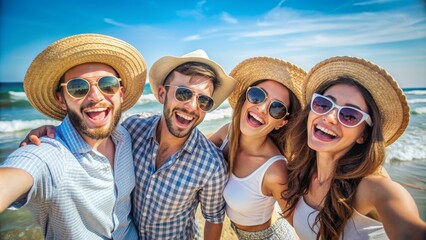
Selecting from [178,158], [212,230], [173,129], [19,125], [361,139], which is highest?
[361,139]

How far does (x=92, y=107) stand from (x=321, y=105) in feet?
7.29

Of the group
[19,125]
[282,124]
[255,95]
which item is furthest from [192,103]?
[19,125]

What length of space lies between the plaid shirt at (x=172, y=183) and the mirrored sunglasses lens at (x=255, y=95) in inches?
30.6

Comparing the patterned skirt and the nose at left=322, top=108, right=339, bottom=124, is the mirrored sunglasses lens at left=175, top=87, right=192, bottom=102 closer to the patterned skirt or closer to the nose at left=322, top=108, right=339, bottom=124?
the nose at left=322, top=108, right=339, bottom=124

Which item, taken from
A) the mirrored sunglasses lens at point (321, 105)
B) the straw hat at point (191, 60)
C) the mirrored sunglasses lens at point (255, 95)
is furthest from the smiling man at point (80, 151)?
the mirrored sunglasses lens at point (321, 105)

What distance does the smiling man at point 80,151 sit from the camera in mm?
1903

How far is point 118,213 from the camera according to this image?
102 inches

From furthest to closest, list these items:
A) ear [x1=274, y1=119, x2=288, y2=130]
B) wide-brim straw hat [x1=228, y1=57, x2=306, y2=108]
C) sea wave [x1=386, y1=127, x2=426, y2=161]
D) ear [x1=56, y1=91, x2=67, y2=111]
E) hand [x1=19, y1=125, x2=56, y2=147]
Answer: sea wave [x1=386, y1=127, x2=426, y2=161], ear [x1=274, y1=119, x2=288, y2=130], wide-brim straw hat [x1=228, y1=57, x2=306, y2=108], ear [x1=56, y1=91, x2=67, y2=111], hand [x1=19, y1=125, x2=56, y2=147]

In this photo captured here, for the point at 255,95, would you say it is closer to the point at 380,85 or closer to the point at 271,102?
the point at 271,102

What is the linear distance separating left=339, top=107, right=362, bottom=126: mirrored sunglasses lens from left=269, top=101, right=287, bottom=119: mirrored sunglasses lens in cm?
80

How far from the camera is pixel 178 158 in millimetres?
2738

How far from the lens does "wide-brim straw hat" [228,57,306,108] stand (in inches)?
117

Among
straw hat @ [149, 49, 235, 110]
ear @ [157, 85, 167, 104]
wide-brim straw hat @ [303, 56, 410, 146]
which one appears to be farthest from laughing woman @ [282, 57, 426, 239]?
ear @ [157, 85, 167, 104]

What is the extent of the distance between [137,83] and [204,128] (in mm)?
10966
